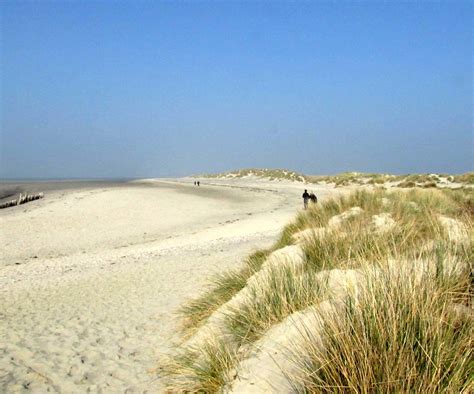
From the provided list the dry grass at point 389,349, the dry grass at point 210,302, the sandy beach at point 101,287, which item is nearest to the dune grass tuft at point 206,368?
the sandy beach at point 101,287

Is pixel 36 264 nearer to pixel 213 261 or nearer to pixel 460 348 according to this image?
pixel 213 261

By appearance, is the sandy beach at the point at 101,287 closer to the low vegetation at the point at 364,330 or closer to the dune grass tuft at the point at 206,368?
the dune grass tuft at the point at 206,368

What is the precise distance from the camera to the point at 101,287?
8289 mm

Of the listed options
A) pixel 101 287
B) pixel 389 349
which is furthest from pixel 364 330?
pixel 101 287

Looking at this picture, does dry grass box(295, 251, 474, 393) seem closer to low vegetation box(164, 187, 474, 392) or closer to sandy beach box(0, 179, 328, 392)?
low vegetation box(164, 187, 474, 392)

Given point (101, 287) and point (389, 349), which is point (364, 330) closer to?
point (389, 349)

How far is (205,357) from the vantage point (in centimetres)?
341

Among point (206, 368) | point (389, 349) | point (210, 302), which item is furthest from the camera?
point (210, 302)

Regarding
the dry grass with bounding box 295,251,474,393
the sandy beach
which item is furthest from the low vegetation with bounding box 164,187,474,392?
the sandy beach

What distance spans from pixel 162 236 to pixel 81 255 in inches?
151

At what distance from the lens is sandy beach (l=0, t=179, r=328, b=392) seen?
444 cm

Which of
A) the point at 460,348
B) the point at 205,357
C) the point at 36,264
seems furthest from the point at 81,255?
the point at 460,348

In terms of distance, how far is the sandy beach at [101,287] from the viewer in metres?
4.44

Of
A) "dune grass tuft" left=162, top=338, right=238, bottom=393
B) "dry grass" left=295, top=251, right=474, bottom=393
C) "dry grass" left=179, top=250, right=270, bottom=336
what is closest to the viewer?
"dry grass" left=295, top=251, right=474, bottom=393
